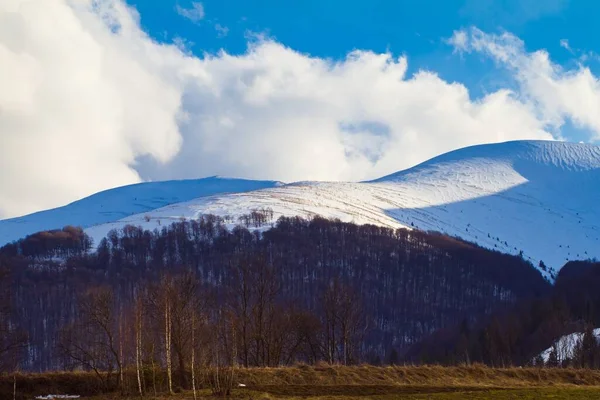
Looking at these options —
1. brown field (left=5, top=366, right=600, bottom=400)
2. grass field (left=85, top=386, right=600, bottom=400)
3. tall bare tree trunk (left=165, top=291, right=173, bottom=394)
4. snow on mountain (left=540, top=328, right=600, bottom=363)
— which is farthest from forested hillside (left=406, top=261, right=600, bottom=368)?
tall bare tree trunk (left=165, top=291, right=173, bottom=394)

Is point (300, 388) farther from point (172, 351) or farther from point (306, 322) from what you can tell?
point (306, 322)

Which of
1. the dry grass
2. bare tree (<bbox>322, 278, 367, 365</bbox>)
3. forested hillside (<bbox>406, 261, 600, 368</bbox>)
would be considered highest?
bare tree (<bbox>322, 278, 367, 365</bbox>)

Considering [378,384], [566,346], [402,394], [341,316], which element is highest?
[341,316]

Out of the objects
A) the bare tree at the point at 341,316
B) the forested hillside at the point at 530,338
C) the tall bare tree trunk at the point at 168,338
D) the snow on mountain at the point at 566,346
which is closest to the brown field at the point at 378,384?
the tall bare tree trunk at the point at 168,338

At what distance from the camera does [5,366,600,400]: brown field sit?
41.3m

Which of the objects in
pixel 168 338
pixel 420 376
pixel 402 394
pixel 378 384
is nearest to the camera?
pixel 168 338

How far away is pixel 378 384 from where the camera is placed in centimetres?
4756

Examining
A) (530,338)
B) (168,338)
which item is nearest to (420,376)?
(168,338)

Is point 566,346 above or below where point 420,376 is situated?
below

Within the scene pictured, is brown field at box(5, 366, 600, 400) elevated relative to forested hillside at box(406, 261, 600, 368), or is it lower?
elevated

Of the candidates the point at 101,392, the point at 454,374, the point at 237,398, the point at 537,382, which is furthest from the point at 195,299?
the point at 537,382

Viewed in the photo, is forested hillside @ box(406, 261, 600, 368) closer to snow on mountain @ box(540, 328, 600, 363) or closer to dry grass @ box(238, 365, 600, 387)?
snow on mountain @ box(540, 328, 600, 363)

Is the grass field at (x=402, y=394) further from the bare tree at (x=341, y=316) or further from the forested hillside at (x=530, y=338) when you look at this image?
the forested hillside at (x=530, y=338)

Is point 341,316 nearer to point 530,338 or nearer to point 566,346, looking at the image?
point 566,346
